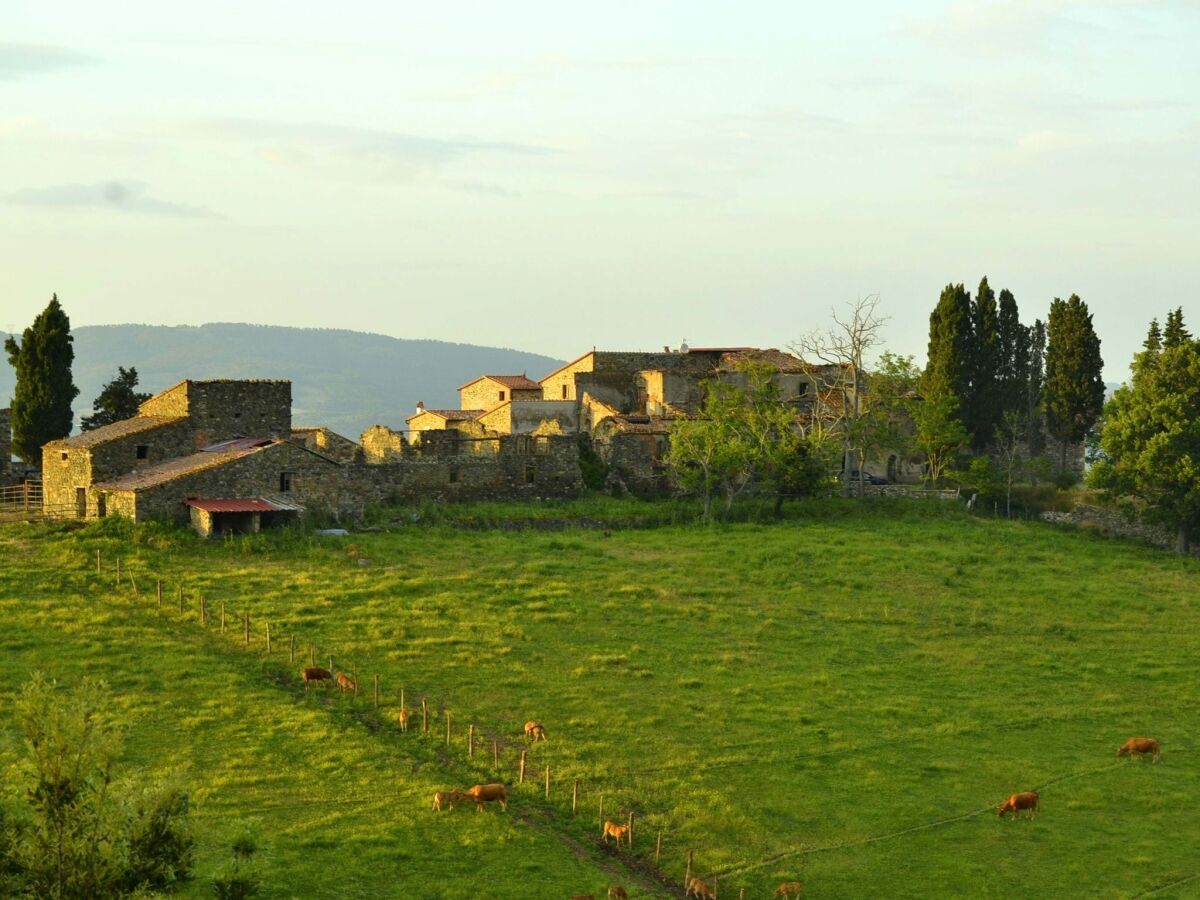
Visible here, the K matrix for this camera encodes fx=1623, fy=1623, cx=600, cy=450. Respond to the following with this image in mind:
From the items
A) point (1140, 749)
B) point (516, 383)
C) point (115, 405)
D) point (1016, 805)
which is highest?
point (516, 383)

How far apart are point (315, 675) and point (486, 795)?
30.9ft

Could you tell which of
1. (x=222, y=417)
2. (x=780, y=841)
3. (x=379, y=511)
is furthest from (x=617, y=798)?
(x=222, y=417)

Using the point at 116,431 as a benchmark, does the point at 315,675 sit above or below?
below

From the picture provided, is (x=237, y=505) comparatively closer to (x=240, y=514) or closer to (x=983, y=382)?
(x=240, y=514)

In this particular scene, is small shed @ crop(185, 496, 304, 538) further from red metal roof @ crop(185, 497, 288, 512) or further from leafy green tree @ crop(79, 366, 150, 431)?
leafy green tree @ crop(79, 366, 150, 431)

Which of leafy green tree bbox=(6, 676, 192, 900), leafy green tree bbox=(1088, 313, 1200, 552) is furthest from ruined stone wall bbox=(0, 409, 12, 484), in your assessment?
leafy green tree bbox=(6, 676, 192, 900)

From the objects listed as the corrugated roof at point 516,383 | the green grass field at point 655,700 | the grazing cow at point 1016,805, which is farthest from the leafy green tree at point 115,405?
the grazing cow at point 1016,805

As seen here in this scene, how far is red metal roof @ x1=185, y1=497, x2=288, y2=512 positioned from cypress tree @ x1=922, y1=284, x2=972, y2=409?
40.6m

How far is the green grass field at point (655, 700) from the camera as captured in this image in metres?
33.7

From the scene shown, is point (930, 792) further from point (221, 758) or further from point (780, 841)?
point (221, 758)

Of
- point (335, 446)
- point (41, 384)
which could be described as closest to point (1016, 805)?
point (335, 446)

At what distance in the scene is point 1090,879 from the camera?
3331 centimetres

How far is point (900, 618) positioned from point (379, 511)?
77.4 feet

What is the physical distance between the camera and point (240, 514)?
61.2 m
